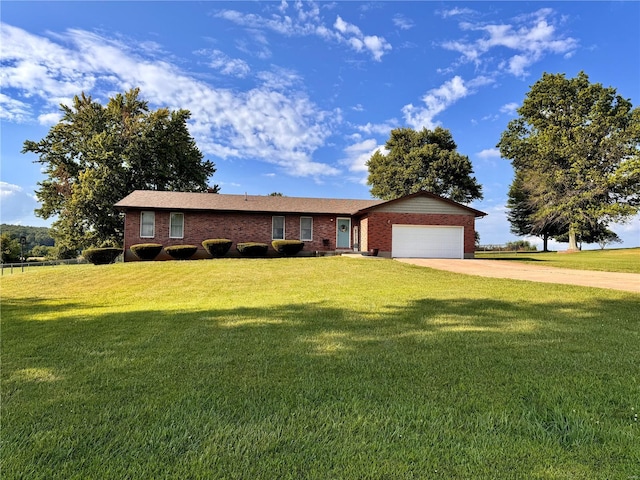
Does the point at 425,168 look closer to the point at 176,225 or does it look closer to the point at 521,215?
the point at 521,215

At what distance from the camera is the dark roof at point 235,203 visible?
21328 mm

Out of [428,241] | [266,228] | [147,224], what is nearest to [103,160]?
[147,224]

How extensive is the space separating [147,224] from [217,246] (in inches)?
182

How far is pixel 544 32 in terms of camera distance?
1347 centimetres

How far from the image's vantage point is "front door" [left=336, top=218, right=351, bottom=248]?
23.2m

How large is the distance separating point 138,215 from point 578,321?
2146cm

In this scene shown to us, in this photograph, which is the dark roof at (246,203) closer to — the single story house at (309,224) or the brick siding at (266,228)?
the single story house at (309,224)

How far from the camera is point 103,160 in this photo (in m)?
28.2

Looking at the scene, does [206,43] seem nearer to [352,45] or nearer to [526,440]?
[352,45]

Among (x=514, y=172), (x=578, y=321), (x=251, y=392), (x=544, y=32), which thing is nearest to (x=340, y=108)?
(x=544, y=32)

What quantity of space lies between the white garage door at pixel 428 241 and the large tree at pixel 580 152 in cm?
1685

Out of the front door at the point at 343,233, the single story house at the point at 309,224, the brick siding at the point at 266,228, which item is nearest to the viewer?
the brick siding at the point at 266,228

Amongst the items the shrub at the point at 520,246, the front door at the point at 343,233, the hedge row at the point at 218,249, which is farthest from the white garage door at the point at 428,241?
the shrub at the point at 520,246

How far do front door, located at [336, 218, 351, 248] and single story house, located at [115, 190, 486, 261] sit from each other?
7 cm
